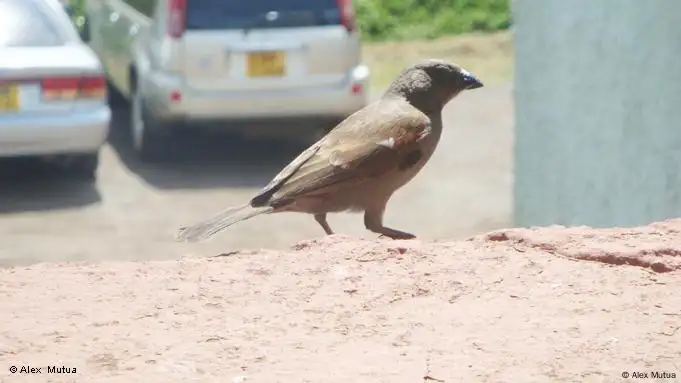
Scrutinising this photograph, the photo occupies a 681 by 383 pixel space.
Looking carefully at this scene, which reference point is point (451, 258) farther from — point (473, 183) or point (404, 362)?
point (473, 183)

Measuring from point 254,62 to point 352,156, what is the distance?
20.2 ft

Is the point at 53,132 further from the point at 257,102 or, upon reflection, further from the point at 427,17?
the point at 427,17

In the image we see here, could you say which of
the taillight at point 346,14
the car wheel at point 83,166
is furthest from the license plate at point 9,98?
the taillight at point 346,14

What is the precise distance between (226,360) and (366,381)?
365 millimetres

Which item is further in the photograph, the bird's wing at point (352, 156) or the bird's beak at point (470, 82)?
the bird's beak at point (470, 82)

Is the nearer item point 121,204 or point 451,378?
point 451,378

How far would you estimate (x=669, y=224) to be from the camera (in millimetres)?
4723

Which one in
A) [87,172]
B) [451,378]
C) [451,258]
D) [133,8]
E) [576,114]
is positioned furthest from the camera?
[133,8]

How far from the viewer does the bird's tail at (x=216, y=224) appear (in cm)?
515

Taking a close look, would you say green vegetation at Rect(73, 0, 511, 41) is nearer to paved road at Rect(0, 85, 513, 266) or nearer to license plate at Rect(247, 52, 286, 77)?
paved road at Rect(0, 85, 513, 266)

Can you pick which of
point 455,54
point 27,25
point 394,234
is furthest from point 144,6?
point 394,234

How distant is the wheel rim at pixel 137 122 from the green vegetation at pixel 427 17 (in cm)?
966

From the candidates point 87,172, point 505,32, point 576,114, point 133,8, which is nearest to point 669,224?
point 576,114

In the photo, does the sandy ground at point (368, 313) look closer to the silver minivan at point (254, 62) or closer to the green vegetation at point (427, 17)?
the silver minivan at point (254, 62)
